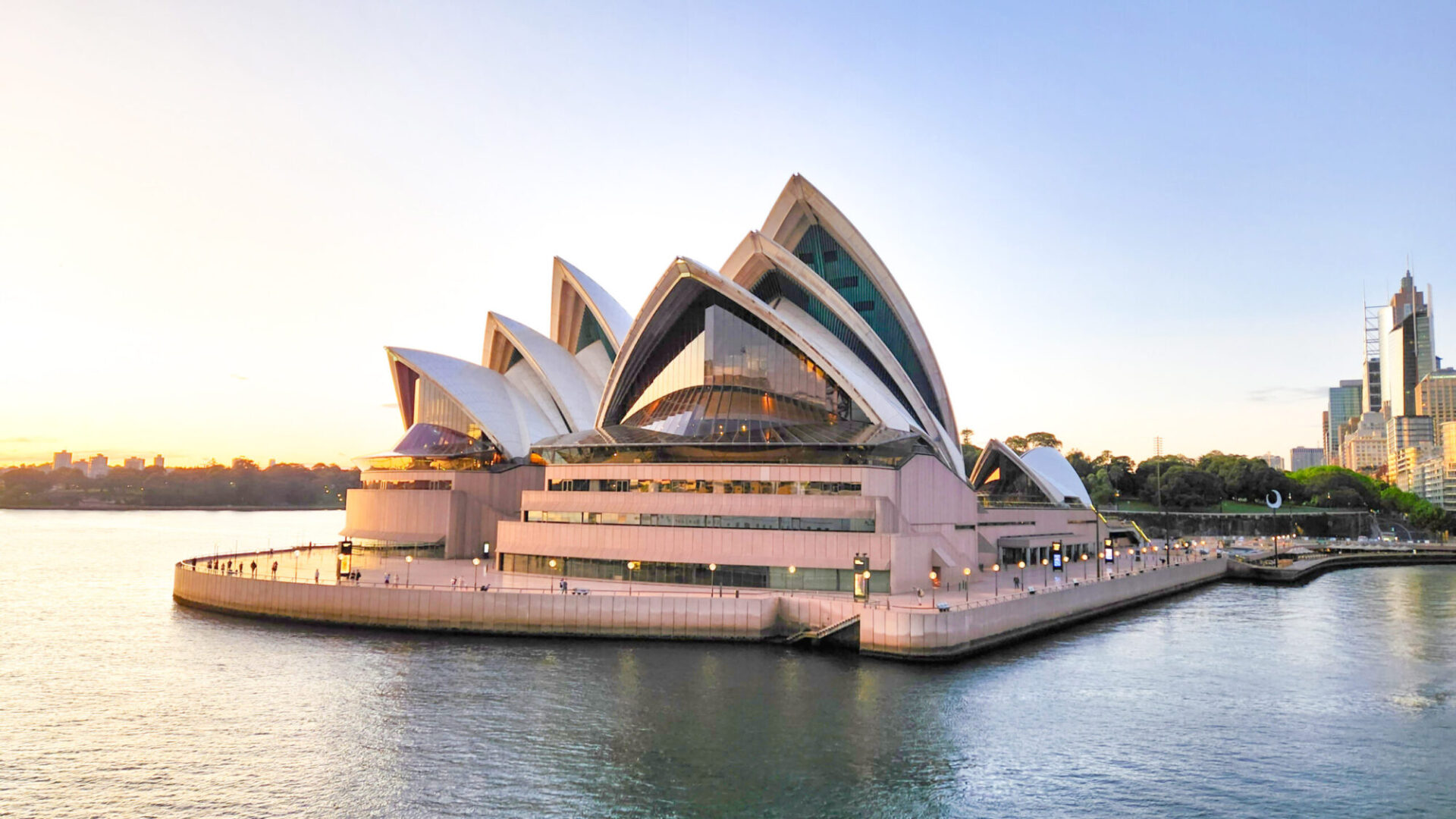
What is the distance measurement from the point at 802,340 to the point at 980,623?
18870 millimetres

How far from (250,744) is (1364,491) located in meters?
163

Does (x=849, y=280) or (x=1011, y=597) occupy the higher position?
(x=849, y=280)

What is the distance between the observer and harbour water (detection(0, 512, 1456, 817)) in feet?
66.7

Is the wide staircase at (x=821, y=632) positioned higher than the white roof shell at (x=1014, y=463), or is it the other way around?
the white roof shell at (x=1014, y=463)

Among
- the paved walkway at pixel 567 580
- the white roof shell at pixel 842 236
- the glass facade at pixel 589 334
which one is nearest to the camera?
the paved walkway at pixel 567 580

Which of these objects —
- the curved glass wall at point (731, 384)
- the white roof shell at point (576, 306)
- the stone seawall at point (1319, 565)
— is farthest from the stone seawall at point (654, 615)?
the stone seawall at point (1319, 565)

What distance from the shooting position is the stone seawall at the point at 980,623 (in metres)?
34.3

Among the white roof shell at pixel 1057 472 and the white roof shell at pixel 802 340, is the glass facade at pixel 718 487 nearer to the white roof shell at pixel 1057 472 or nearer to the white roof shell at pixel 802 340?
the white roof shell at pixel 802 340

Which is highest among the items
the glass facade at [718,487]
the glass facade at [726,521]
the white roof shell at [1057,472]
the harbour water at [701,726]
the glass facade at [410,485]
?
the white roof shell at [1057,472]

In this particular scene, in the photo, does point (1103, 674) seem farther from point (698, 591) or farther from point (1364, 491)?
point (1364, 491)

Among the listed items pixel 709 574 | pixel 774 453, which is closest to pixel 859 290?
pixel 774 453

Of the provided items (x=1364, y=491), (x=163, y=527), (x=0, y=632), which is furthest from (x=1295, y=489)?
(x=163, y=527)

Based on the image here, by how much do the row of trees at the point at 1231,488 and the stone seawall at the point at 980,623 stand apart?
8707cm

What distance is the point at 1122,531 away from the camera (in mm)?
93562
